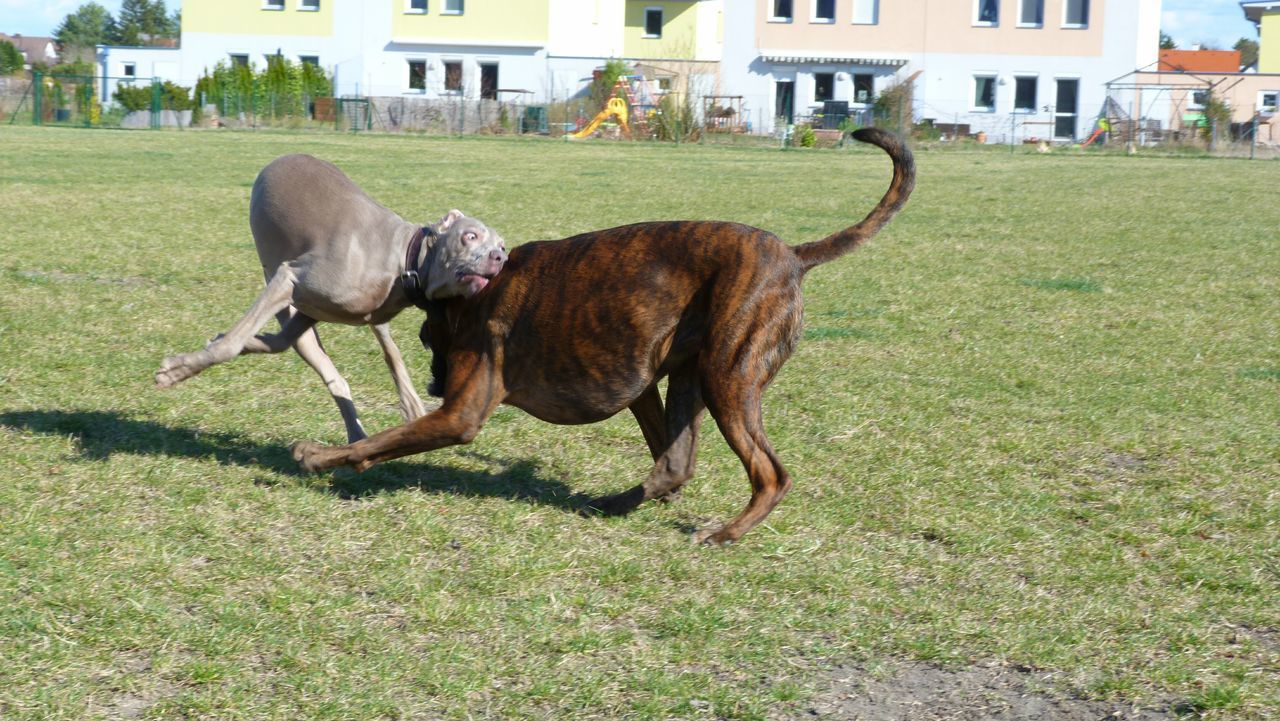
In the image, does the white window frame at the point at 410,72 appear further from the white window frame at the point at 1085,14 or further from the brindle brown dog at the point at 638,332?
the brindle brown dog at the point at 638,332

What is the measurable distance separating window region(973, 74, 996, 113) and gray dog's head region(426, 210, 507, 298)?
54.3 meters

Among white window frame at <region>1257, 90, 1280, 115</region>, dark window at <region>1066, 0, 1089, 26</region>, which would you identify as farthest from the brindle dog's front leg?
white window frame at <region>1257, 90, 1280, 115</region>

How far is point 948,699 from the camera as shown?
3.92 m

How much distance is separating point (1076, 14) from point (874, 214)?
5537 centimetres

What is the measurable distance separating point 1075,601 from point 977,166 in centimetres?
2926

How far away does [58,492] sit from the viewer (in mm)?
5414

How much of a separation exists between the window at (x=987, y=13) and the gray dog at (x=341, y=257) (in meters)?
54.5

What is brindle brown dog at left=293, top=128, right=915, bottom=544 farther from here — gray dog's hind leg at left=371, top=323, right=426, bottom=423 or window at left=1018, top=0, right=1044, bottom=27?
window at left=1018, top=0, right=1044, bottom=27

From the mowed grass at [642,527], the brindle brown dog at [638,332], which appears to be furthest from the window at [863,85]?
the brindle brown dog at [638,332]

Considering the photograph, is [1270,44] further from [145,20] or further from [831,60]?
[145,20]

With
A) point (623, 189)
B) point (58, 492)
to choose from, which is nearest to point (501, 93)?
point (623, 189)

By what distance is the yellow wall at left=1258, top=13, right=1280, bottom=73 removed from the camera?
74.2 m

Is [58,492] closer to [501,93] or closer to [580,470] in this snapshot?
[580,470]

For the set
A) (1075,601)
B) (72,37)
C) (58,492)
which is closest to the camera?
(1075,601)
